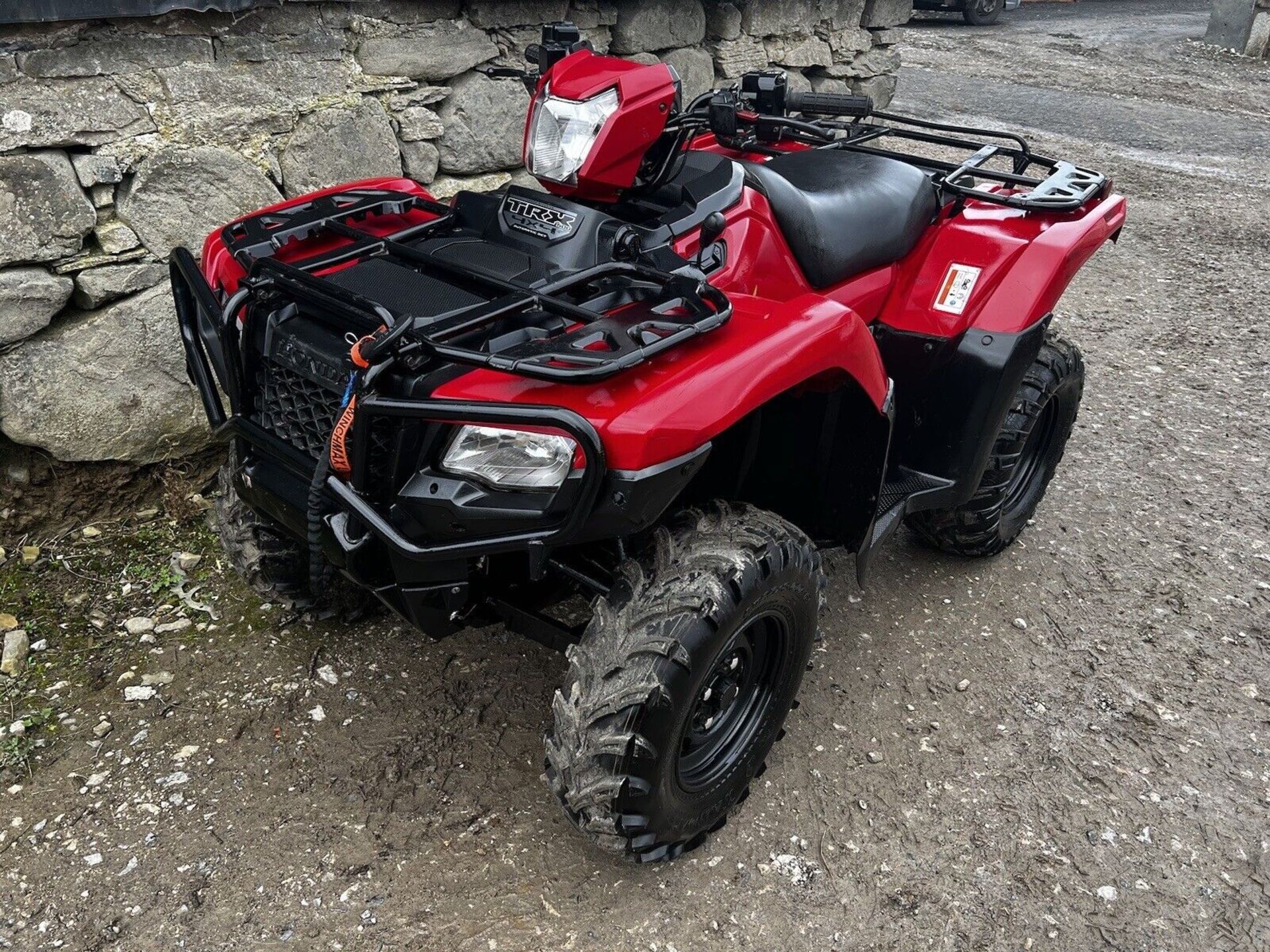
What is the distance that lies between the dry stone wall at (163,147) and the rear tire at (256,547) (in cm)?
86

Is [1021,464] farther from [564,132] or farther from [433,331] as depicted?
[433,331]

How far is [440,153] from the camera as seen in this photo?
427 centimetres

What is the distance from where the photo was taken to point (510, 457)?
78.1 inches

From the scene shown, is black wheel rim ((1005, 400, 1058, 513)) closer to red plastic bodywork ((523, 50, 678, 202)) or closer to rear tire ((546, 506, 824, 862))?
rear tire ((546, 506, 824, 862))

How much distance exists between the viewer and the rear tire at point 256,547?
113 inches

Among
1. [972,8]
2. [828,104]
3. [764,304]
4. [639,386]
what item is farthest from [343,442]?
[972,8]

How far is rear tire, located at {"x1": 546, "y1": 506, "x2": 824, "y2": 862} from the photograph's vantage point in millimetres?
2092

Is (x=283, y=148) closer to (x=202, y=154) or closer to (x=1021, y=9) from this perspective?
(x=202, y=154)

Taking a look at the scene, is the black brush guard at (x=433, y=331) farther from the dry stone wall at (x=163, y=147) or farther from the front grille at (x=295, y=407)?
the dry stone wall at (x=163, y=147)

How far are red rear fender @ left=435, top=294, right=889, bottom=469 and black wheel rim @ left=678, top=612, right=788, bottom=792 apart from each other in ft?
1.94

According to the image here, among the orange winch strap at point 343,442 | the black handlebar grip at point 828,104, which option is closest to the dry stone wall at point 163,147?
the black handlebar grip at point 828,104

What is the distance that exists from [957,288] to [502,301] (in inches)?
56.3

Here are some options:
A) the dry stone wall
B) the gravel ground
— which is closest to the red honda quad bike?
the gravel ground

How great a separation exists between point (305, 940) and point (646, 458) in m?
1.32
